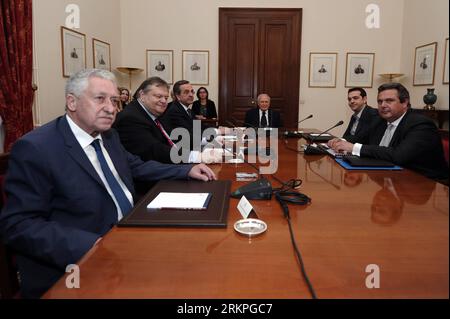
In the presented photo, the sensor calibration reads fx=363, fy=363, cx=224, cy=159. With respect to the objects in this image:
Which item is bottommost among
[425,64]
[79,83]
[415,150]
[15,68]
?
[415,150]

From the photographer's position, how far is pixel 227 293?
743mm

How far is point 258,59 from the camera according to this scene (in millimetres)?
6633

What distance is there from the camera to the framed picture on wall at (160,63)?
659cm

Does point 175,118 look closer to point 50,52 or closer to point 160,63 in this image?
point 50,52

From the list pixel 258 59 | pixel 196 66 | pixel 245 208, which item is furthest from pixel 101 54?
pixel 245 208

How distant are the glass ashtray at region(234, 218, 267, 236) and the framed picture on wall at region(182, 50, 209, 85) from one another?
574 centimetres

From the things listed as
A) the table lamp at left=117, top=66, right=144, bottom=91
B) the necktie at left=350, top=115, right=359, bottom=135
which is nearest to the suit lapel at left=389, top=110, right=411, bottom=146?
the necktie at left=350, top=115, right=359, bottom=135

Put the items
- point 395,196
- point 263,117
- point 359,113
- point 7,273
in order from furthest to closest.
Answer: point 263,117, point 359,113, point 395,196, point 7,273

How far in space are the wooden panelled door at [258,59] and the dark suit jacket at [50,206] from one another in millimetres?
5172

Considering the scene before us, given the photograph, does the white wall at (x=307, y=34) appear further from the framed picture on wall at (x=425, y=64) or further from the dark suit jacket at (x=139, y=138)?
the dark suit jacket at (x=139, y=138)

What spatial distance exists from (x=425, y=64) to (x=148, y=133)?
16.4ft

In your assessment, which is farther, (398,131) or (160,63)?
(160,63)

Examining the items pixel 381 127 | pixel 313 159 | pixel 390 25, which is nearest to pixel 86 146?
pixel 313 159

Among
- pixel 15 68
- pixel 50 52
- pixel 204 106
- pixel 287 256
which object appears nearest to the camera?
pixel 287 256
